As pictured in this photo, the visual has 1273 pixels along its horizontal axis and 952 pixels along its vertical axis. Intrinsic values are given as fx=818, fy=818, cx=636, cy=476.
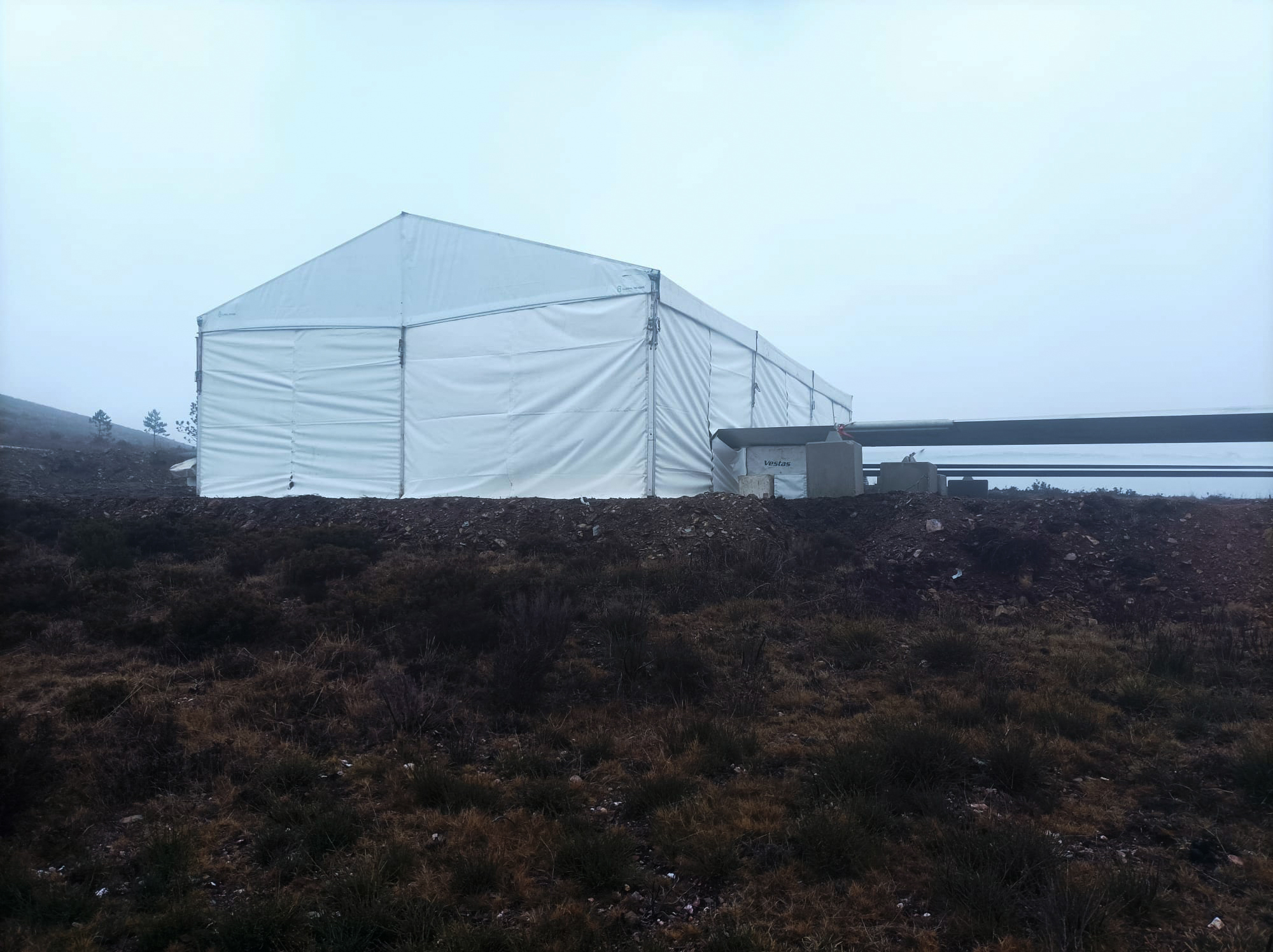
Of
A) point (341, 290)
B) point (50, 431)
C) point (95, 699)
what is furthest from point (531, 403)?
point (50, 431)

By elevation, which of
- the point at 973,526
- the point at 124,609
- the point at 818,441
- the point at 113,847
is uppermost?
the point at 818,441

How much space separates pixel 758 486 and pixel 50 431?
3712 centimetres

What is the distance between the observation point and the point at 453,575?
9.86m

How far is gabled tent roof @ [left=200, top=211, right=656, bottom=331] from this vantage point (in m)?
15.0

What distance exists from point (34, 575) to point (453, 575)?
5275 mm

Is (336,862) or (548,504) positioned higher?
(548,504)

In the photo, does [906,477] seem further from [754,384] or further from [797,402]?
[797,402]

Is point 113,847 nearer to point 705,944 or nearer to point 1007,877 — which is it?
point 705,944

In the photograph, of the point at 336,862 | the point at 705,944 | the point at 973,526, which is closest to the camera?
the point at 705,944

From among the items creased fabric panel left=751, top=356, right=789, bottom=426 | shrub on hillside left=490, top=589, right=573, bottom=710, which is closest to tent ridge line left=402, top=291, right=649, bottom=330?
creased fabric panel left=751, top=356, right=789, bottom=426

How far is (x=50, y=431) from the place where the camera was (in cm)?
3803

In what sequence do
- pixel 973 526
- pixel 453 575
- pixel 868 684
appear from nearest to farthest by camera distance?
pixel 868 684
pixel 453 575
pixel 973 526

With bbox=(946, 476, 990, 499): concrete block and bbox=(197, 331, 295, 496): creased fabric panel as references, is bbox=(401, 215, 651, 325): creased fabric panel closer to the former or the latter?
bbox=(197, 331, 295, 496): creased fabric panel

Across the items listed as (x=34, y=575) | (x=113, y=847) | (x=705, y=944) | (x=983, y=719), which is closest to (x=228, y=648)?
(x=113, y=847)
